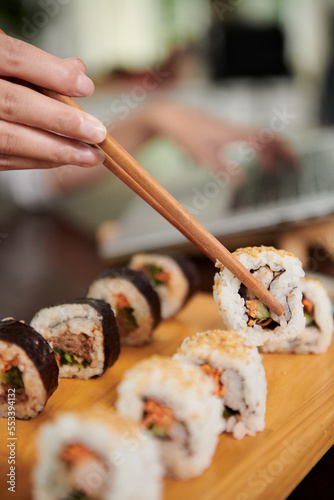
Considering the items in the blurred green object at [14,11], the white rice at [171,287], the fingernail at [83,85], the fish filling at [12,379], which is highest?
the blurred green object at [14,11]

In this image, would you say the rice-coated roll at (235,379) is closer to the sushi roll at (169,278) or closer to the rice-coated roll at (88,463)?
the rice-coated roll at (88,463)

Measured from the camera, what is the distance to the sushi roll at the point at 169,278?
59.9 inches

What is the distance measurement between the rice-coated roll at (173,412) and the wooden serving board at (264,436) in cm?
3

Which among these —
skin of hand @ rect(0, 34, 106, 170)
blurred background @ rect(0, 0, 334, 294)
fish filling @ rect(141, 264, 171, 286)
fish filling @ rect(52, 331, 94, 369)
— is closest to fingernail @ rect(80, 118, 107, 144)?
skin of hand @ rect(0, 34, 106, 170)

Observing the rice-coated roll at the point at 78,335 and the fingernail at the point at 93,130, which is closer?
the fingernail at the point at 93,130

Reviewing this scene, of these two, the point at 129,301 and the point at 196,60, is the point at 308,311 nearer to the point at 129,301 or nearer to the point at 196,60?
the point at 129,301

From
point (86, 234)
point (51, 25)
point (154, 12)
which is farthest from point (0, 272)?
point (154, 12)

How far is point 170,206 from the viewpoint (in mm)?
894

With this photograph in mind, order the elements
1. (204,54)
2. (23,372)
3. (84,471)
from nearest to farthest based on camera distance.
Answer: (84,471)
(23,372)
(204,54)

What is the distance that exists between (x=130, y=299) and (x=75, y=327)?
0.73ft

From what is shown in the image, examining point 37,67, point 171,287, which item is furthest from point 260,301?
point 37,67

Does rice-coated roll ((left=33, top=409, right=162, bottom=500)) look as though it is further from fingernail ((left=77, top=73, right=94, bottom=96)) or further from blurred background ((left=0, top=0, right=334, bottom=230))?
blurred background ((left=0, top=0, right=334, bottom=230))

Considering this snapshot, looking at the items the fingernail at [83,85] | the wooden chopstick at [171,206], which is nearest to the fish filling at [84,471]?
the wooden chopstick at [171,206]

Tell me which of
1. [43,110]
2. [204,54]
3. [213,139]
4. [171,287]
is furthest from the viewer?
[204,54]
